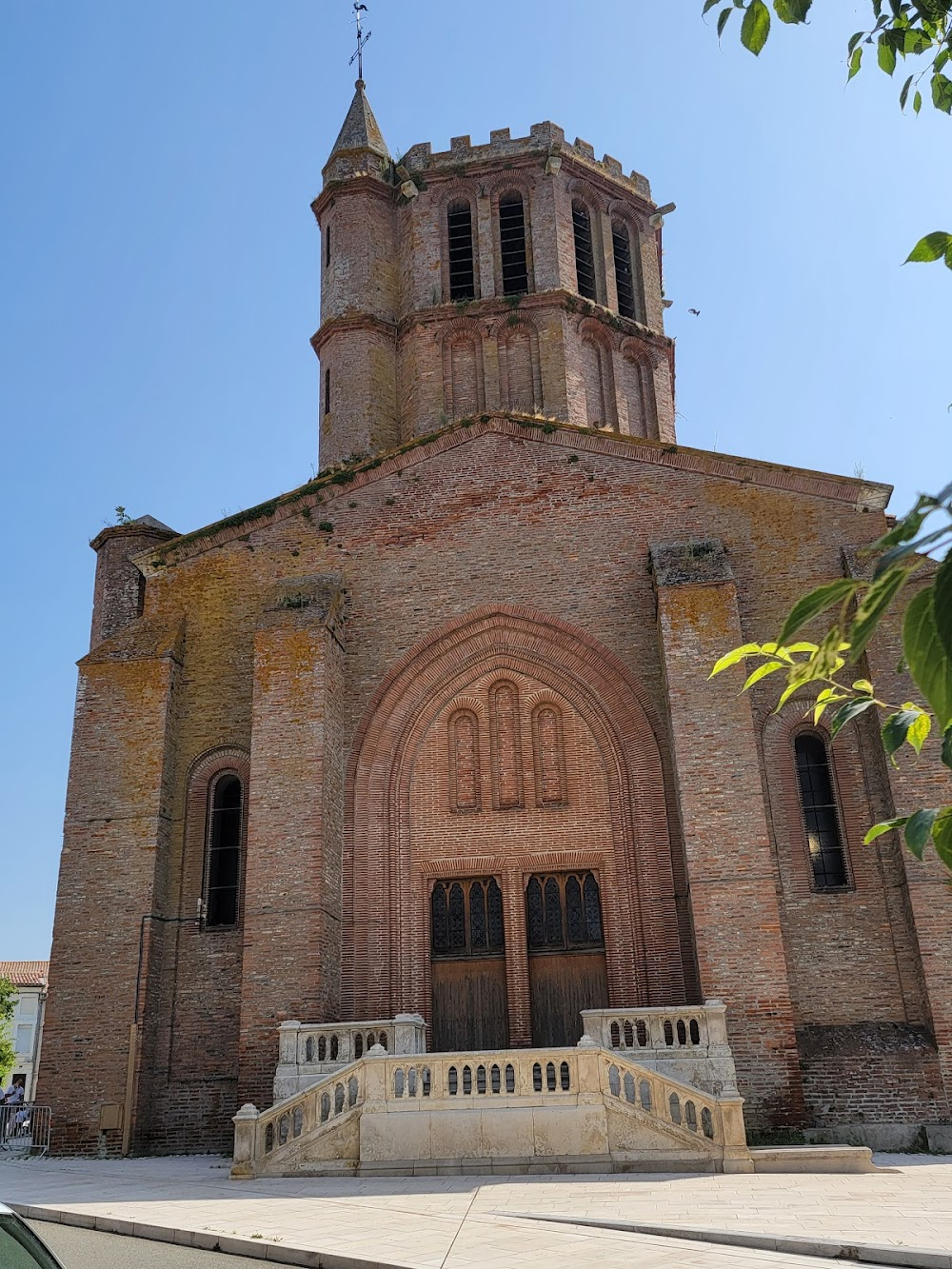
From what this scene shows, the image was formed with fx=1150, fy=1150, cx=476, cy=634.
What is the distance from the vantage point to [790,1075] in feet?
44.7

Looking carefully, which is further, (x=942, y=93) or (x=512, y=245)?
(x=512, y=245)

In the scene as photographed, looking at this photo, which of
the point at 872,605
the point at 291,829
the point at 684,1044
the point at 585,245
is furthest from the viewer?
the point at 585,245

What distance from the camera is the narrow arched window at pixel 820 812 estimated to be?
15.6 m

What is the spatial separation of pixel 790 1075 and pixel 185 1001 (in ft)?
27.2

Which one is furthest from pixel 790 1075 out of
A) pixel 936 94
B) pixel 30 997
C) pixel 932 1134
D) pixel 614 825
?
pixel 30 997

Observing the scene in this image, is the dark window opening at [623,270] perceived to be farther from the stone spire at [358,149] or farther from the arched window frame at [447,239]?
the stone spire at [358,149]

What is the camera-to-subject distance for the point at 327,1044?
46.9 ft

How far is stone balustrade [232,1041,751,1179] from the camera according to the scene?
12.0 m

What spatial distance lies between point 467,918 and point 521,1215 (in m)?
7.77

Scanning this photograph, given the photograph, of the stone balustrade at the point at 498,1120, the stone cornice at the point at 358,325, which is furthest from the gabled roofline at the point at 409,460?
the stone balustrade at the point at 498,1120

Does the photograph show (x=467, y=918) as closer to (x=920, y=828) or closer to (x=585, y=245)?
(x=920, y=828)

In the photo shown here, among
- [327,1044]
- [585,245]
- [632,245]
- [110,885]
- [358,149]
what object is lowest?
[327,1044]

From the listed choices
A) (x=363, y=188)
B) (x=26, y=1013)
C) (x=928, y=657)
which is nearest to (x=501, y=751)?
(x=928, y=657)

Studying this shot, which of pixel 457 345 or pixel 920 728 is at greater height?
pixel 457 345
